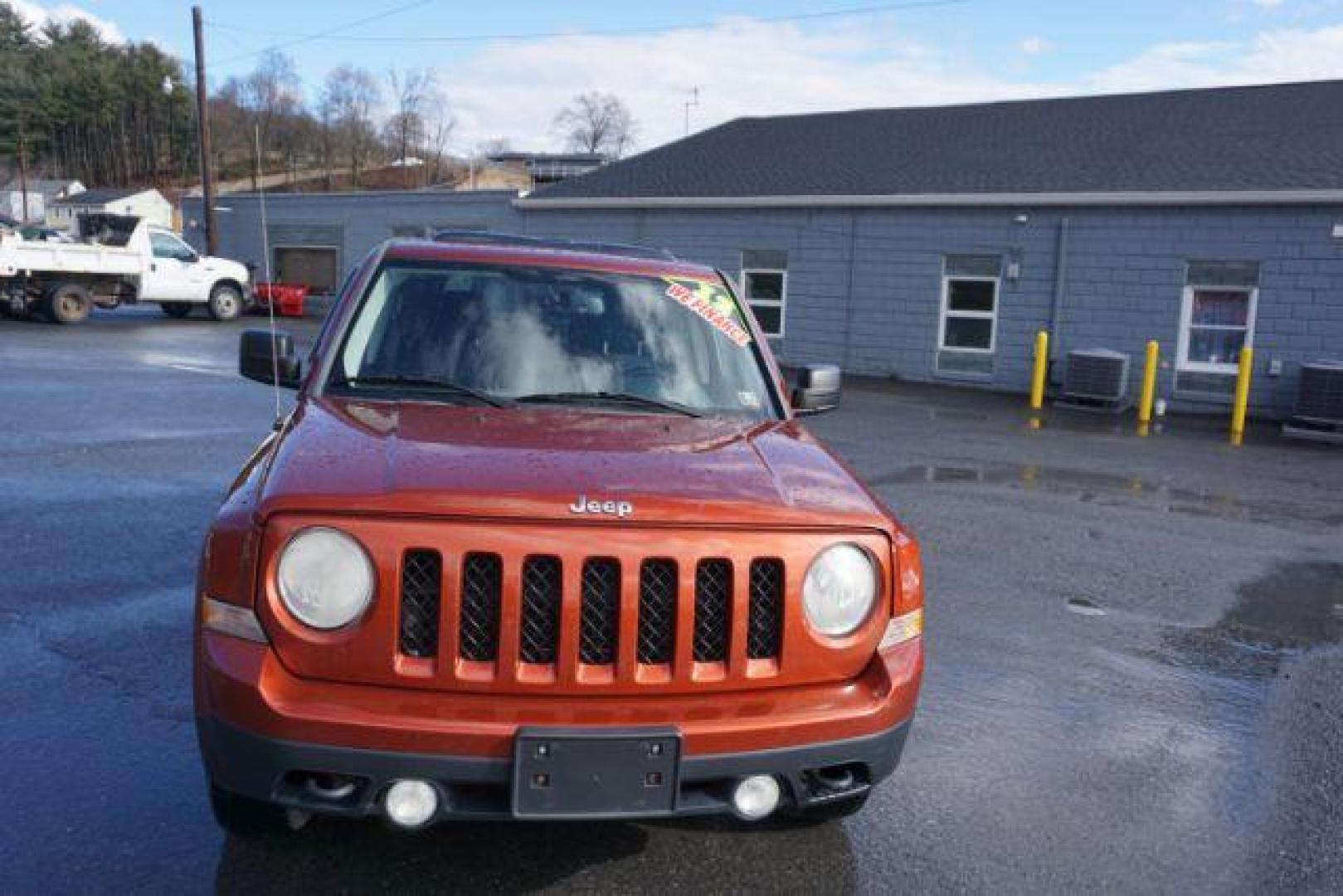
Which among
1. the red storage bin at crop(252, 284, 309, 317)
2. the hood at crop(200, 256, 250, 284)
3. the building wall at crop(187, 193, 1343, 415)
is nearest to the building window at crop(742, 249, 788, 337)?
the building wall at crop(187, 193, 1343, 415)

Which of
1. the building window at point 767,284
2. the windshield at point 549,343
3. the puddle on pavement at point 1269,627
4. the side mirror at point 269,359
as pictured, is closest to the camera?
the windshield at point 549,343

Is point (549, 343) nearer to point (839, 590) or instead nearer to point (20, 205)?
point (839, 590)

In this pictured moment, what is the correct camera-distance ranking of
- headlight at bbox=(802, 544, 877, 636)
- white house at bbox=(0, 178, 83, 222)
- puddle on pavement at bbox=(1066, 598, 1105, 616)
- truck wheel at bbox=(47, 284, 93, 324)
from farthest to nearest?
1. white house at bbox=(0, 178, 83, 222)
2. truck wheel at bbox=(47, 284, 93, 324)
3. puddle on pavement at bbox=(1066, 598, 1105, 616)
4. headlight at bbox=(802, 544, 877, 636)

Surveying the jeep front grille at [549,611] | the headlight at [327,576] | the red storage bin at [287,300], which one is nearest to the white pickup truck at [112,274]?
the red storage bin at [287,300]

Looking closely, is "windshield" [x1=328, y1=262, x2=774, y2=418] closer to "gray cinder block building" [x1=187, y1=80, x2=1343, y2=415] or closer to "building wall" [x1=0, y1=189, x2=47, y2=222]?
"gray cinder block building" [x1=187, y1=80, x2=1343, y2=415]

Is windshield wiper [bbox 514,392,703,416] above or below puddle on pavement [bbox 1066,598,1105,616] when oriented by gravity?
above

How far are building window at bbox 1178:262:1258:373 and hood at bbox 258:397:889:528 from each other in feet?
53.7

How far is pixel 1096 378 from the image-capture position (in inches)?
657

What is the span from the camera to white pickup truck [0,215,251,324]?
22.5 m

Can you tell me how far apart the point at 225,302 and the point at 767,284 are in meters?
13.5

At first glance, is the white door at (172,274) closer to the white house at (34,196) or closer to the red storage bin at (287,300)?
the red storage bin at (287,300)

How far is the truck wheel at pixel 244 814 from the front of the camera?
2.80 metres

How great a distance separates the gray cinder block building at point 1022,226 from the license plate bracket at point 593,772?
1220 cm

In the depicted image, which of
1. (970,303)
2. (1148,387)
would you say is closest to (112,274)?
(970,303)
